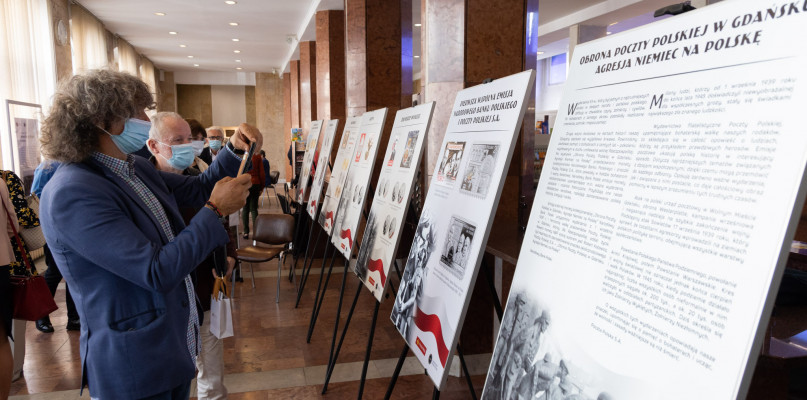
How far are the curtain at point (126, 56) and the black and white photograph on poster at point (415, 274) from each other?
12.4 meters

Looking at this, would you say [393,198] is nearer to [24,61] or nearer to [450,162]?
[450,162]

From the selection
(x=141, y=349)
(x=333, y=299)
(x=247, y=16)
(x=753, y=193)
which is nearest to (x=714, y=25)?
(x=753, y=193)

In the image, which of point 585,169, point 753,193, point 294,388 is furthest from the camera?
point 294,388

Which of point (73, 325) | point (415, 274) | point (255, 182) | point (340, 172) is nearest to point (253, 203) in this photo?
point (255, 182)

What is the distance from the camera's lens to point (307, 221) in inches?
259

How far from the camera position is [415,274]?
2082 mm

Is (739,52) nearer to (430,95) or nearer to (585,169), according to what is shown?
(585,169)

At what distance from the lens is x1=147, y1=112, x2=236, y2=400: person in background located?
7.53ft

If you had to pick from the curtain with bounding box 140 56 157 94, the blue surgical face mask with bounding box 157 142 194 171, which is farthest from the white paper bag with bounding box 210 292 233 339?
the curtain with bounding box 140 56 157 94

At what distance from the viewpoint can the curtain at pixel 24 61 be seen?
20.0 feet

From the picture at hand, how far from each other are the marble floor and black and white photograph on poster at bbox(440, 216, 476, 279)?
1544 mm

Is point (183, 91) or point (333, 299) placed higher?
point (183, 91)

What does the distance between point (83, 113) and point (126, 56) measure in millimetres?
13551

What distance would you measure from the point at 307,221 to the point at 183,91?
16977 millimetres
